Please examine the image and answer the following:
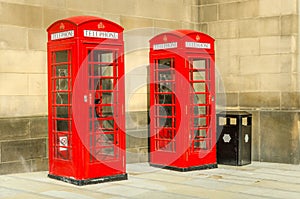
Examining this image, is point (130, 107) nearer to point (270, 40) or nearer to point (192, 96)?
point (192, 96)

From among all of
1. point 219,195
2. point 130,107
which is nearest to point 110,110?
point 130,107

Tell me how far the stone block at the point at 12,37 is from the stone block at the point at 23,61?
104mm

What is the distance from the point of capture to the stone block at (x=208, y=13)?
11.6 metres

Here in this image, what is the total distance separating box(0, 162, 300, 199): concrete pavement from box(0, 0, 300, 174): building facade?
2.57 feet

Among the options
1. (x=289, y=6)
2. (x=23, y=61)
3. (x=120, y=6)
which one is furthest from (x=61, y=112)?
(x=289, y=6)

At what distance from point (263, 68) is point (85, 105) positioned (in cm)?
443

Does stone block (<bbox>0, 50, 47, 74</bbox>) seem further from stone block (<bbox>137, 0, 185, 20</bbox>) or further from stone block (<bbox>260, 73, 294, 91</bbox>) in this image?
stone block (<bbox>260, 73, 294, 91</bbox>)

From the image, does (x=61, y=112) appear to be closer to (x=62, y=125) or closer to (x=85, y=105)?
(x=62, y=125)

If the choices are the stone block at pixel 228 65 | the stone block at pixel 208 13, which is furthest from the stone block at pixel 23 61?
the stone block at pixel 208 13

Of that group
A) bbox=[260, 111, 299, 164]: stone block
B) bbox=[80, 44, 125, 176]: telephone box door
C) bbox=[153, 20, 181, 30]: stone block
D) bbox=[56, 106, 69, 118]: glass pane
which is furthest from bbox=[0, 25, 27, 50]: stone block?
bbox=[260, 111, 299, 164]: stone block

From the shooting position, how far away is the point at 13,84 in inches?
347

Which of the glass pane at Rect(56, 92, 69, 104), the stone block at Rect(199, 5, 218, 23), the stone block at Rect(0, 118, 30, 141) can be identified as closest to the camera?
the stone block at Rect(0, 118, 30, 141)

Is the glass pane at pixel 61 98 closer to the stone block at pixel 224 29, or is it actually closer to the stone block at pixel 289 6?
the stone block at pixel 224 29

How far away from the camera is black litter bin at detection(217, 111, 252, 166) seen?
10086 mm
